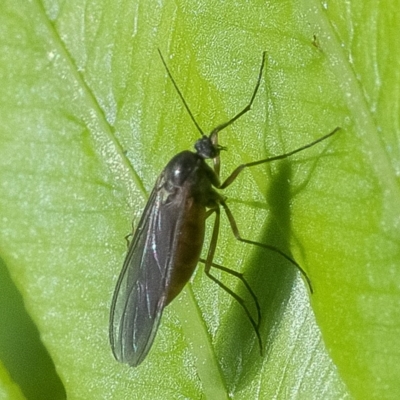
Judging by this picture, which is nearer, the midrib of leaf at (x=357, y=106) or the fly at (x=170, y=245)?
the midrib of leaf at (x=357, y=106)

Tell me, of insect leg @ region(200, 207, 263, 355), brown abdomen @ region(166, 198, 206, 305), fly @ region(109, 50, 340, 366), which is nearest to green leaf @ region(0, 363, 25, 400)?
fly @ region(109, 50, 340, 366)

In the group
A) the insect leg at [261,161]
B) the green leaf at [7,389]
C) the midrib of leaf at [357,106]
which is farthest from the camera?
the green leaf at [7,389]

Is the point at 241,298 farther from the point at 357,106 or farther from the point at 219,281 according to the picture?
the point at 357,106

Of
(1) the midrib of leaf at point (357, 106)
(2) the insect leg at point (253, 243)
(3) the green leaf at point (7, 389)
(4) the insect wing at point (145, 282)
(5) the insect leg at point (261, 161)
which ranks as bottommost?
(3) the green leaf at point (7, 389)

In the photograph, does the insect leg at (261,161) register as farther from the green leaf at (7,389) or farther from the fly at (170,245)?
the green leaf at (7,389)

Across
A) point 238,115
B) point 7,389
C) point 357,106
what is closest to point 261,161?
point 238,115

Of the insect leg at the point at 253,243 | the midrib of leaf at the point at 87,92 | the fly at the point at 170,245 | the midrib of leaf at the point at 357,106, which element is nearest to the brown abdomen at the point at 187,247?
the fly at the point at 170,245

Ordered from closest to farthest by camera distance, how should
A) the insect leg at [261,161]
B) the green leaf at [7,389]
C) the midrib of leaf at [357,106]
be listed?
the midrib of leaf at [357,106]
the insect leg at [261,161]
the green leaf at [7,389]

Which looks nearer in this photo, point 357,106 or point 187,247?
point 357,106
